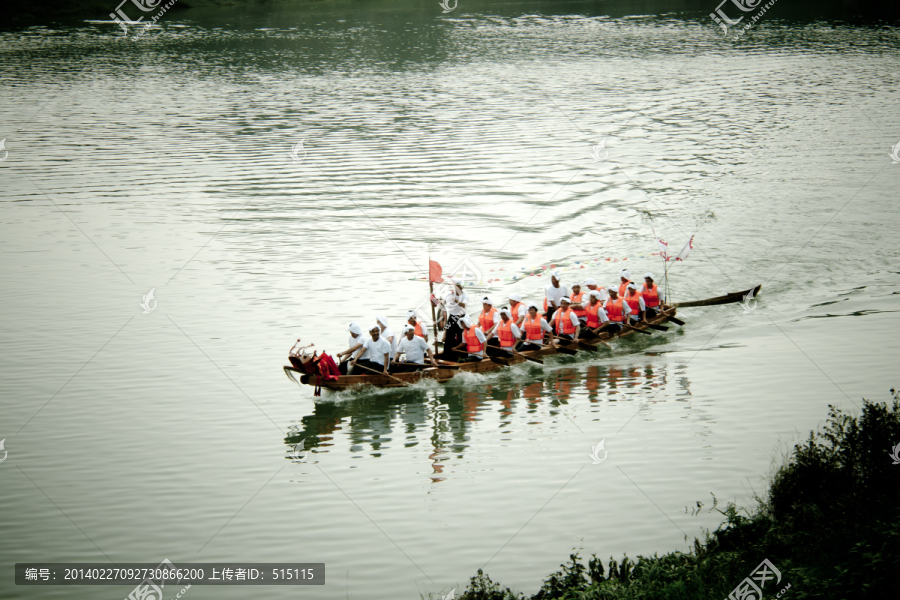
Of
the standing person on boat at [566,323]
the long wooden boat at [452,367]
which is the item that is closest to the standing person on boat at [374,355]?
the long wooden boat at [452,367]

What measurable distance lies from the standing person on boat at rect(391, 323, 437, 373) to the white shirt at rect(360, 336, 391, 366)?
0.34 metres

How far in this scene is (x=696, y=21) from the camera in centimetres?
6644

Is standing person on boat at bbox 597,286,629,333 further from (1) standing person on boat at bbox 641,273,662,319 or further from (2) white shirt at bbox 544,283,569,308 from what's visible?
(1) standing person on boat at bbox 641,273,662,319

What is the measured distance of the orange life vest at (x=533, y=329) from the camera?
17.6m

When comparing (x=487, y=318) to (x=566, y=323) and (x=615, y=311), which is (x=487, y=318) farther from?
(x=615, y=311)

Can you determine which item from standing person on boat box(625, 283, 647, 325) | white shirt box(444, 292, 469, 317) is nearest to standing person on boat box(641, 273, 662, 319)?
standing person on boat box(625, 283, 647, 325)

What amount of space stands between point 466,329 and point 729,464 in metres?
6.14

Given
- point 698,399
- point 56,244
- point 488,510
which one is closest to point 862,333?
point 698,399

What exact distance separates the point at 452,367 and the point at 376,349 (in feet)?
5.13

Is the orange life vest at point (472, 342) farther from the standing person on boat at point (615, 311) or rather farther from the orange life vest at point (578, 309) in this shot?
the standing person on boat at point (615, 311)

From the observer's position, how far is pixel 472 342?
56.2ft

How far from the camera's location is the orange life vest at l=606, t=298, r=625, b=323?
61.2ft

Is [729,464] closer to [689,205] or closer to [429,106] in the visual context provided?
[689,205]

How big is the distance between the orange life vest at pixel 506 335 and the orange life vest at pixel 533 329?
0.37 meters
